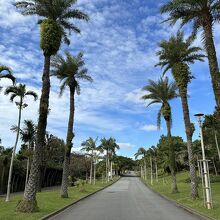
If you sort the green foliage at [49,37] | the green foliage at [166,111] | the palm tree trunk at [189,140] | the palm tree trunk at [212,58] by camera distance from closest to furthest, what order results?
the palm tree trunk at [212,58]
the green foliage at [49,37]
the palm tree trunk at [189,140]
the green foliage at [166,111]

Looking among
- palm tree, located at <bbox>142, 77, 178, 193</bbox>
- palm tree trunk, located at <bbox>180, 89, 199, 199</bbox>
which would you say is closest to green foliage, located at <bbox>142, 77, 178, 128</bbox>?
palm tree, located at <bbox>142, 77, 178, 193</bbox>

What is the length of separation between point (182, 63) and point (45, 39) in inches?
506

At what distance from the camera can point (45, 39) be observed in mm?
19938

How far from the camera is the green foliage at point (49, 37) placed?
19.9 m

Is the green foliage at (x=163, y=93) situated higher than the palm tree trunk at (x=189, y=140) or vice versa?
the green foliage at (x=163, y=93)

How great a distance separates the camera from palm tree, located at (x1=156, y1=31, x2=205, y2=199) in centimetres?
2606

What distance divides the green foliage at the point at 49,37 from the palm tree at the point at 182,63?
35.9ft

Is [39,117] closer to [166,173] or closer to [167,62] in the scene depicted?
[167,62]

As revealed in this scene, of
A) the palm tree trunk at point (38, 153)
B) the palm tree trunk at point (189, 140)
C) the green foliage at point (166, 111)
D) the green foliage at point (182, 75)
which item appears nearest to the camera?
the palm tree trunk at point (38, 153)

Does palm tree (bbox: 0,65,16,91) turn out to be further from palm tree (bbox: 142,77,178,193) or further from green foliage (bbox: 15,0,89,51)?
palm tree (bbox: 142,77,178,193)

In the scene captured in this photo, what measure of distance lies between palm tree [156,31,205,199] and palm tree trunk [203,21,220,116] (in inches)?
357

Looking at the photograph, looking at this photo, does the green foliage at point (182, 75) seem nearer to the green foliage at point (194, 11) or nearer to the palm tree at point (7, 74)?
the green foliage at point (194, 11)

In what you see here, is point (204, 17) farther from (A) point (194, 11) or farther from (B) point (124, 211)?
(B) point (124, 211)

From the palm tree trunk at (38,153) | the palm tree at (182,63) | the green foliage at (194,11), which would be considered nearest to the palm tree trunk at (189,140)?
the palm tree at (182,63)
